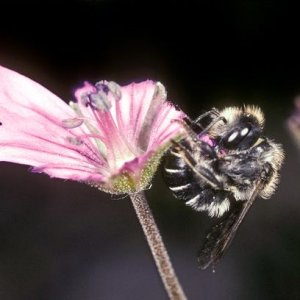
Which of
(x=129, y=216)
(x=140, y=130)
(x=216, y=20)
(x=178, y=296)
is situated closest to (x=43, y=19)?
(x=216, y=20)

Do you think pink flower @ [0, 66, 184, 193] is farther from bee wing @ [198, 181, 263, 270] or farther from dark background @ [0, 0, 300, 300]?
dark background @ [0, 0, 300, 300]

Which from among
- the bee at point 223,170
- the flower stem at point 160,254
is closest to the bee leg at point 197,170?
the bee at point 223,170

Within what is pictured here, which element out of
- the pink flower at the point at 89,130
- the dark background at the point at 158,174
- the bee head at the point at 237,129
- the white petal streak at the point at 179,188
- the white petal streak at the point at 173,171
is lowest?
the white petal streak at the point at 179,188

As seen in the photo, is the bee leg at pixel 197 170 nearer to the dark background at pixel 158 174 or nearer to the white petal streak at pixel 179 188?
the white petal streak at pixel 179 188

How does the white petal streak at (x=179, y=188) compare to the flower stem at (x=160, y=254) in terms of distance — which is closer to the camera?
the flower stem at (x=160, y=254)

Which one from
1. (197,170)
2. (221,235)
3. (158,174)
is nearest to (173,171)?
(197,170)
